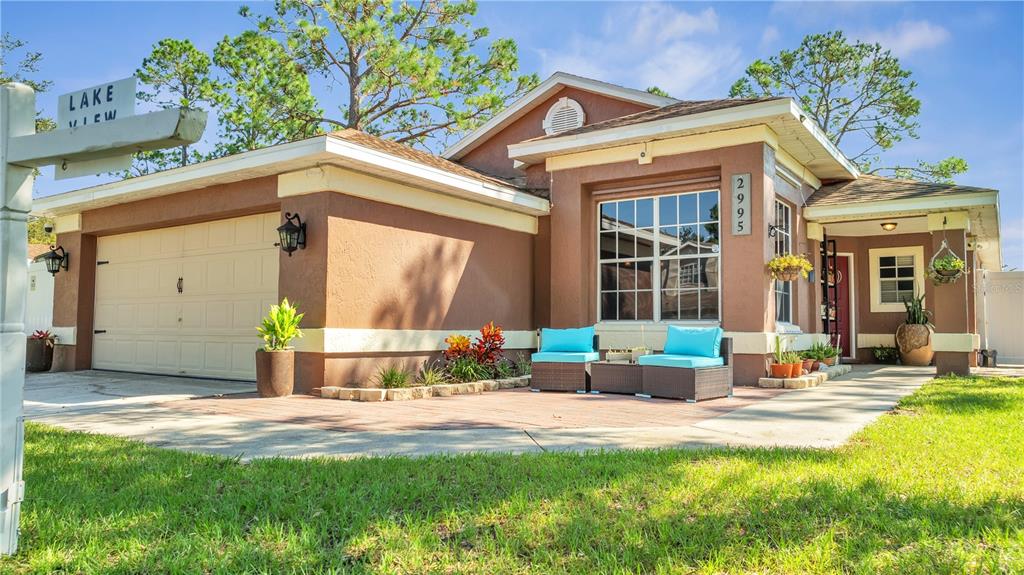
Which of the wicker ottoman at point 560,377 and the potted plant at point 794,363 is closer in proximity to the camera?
the wicker ottoman at point 560,377

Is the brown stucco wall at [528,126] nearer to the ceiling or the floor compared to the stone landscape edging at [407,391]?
nearer to the ceiling

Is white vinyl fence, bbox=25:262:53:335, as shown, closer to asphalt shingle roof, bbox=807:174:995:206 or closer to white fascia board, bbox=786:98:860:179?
white fascia board, bbox=786:98:860:179

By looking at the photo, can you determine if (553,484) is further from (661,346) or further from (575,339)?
(661,346)

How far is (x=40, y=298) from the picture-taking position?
1448 cm

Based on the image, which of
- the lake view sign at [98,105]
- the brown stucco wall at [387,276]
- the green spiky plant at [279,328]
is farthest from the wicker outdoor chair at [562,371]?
the lake view sign at [98,105]

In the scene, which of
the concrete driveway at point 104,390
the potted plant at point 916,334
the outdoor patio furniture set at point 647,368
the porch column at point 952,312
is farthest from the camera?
the potted plant at point 916,334

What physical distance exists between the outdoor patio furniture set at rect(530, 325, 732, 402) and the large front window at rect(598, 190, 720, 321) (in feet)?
6.83

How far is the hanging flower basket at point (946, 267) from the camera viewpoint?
35.7 ft

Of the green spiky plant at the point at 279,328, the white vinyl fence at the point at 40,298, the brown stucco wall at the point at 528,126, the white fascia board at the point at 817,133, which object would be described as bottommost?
the green spiky plant at the point at 279,328

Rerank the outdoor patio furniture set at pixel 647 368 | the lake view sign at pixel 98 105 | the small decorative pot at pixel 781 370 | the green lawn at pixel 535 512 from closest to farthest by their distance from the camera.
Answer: the green lawn at pixel 535 512, the lake view sign at pixel 98 105, the outdoor patio furniture set at pixel 647 368, the small decorative pot at pixel 781 370

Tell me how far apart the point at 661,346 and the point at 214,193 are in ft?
23.7

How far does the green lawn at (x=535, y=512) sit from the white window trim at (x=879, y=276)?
11234mm

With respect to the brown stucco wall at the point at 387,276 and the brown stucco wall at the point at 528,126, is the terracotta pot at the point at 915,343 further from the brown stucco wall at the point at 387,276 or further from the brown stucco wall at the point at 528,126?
the brown stucco wall at the point at 387,276

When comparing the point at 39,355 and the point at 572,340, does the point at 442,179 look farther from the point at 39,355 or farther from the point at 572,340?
the point at 39,355
